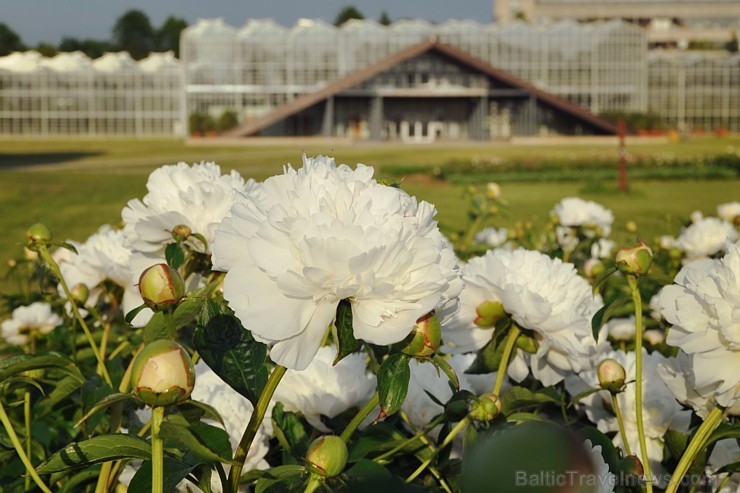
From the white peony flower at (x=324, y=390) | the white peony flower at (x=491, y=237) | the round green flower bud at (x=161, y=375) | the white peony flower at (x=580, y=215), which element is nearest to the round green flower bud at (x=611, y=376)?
the white peony flower at (x=324, y=390)

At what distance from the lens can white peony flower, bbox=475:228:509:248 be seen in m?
2.65

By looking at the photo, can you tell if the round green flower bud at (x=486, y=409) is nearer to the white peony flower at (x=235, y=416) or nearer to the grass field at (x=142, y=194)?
the white peony flower at (x=235, y=416)

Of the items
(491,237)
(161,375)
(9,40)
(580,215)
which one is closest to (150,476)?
(161,375)

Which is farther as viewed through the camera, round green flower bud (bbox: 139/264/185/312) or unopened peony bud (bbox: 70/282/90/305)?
A: unopened peony bud (bbox: 70/282/90/305)

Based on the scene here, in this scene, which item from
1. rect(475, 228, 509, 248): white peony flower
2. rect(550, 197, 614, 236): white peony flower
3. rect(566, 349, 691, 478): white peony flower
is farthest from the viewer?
rect(475, 228, 509, 248): white peony flower

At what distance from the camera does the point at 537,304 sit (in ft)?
2.88

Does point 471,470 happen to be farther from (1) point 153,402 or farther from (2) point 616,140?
(2) point 616,140

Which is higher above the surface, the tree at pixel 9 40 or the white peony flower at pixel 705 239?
the tree at pixel 9 40

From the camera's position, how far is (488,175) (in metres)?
13.1

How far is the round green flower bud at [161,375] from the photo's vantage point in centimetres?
51

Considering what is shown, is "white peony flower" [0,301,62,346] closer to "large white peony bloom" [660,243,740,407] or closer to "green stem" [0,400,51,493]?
"green stem" [0,400,51,493]

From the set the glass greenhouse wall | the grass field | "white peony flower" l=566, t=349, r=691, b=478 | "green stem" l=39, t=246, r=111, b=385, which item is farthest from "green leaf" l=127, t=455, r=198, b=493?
the glass greenhouse wall

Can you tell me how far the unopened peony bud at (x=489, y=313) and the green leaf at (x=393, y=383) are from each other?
0.98 feet

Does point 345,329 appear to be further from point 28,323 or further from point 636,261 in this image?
point 28,323
